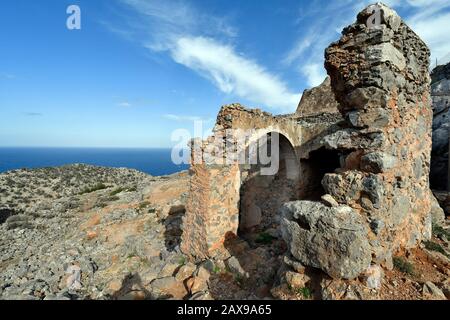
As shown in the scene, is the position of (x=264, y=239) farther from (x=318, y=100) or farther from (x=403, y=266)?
(x=318, y=100)

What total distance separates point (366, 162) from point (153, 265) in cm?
574

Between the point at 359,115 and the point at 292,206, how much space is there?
1.88 m

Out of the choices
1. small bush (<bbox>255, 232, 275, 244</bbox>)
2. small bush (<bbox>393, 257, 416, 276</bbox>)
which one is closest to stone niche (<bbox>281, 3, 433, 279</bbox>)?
small bush (<bbox>393, 257, 416, 276</bbox>)

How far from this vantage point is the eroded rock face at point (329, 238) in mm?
3590

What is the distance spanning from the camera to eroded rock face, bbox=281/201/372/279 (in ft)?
11.8

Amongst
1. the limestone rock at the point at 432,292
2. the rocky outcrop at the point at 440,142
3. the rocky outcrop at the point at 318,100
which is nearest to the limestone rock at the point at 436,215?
the rocky outcrop at the point at 440,142

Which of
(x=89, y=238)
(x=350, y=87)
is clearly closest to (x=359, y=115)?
(x=350, y=87)

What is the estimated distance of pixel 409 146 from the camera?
4.93 meters

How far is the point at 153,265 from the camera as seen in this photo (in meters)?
6.95

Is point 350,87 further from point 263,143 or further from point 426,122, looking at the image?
point 263,143

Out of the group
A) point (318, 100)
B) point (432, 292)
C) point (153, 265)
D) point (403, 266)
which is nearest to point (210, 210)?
point (153, 265)

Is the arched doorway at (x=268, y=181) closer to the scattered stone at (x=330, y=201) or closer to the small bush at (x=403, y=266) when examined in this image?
the small bush at (x=403, y=266)

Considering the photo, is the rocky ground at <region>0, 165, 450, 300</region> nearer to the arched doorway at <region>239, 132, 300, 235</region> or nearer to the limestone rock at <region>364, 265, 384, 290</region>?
the limestone rock at <region>364, 265, 384, 290</region>

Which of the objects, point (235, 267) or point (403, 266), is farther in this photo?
point (235, 267)
